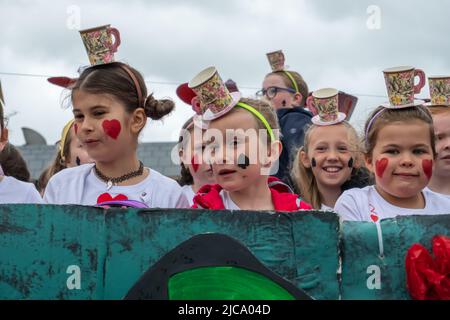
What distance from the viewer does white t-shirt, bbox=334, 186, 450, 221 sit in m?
3.35

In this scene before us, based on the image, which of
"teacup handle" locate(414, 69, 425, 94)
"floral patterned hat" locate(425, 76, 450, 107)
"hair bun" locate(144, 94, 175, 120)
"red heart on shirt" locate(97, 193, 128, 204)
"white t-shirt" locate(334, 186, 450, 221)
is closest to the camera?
"red heart on shirt" locate(97, 193, 128, 204)

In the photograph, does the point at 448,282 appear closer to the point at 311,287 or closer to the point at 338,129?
the point at 311,287

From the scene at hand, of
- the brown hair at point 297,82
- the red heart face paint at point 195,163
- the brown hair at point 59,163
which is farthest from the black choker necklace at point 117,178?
the brown hair at point 297,82

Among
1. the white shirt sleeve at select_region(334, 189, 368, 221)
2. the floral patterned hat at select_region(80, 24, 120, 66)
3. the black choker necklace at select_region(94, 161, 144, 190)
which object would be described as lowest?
the white shirt sleeve at select_region(334, 189, 368, 221)

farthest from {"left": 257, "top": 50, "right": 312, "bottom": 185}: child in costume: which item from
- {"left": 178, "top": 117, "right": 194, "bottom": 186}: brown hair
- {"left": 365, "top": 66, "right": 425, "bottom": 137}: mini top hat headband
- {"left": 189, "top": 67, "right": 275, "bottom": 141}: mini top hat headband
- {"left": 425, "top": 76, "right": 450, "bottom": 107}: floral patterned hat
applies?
{"left": 189, "top": 67, "right": 275, "bottom": 141}: mini top hat headband

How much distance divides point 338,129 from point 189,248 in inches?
91.4

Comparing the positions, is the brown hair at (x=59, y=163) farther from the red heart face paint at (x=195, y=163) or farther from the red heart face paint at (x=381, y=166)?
the red heart face paint at (x=381, y=166)

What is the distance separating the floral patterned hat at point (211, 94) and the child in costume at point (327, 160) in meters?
1.17

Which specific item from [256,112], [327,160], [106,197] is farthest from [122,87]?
[327,160]

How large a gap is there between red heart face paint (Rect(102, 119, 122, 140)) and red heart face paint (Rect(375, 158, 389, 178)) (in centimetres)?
118

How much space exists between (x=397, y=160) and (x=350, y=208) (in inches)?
11.7

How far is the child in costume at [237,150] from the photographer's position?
3.14 metres

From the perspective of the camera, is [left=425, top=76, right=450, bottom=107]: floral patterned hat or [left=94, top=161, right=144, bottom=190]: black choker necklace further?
[left=425, top=76, right=450, bottom=107]: floral patterned hat

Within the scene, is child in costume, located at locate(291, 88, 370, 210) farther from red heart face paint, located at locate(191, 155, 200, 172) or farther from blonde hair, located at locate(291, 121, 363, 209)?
red heart face paint, located at locate(191, 155, 200, 172)
